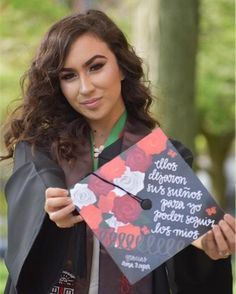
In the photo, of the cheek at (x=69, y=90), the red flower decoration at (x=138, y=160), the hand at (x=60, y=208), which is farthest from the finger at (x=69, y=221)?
the cheek at (x=69, y=90)

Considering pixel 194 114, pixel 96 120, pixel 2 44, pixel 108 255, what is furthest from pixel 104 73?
pixel 2 44

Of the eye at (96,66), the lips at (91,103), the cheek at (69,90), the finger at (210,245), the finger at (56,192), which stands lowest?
the finger at (210,245)

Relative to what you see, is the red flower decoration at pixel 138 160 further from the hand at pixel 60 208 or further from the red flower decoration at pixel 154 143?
the hand at pixel 60 208

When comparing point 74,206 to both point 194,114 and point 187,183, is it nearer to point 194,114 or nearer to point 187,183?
point 187,183

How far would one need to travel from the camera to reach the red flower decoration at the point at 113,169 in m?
2.09

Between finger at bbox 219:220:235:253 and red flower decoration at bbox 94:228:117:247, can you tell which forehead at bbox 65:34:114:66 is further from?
finger at bbox 219:220:235:253

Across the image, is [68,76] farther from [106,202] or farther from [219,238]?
[219,238]

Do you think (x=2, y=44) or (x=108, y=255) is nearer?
(x=108, y=255)

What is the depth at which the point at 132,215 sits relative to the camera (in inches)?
82.3

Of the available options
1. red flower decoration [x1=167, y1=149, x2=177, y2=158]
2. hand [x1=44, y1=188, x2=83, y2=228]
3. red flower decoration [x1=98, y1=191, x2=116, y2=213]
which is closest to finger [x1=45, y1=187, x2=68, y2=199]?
hand [x1=44, y1=188, x2=83, y2=228]

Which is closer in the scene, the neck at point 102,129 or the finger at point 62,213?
the finger at point 62,213

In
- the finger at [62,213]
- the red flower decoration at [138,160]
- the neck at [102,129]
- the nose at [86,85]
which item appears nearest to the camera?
the finger at [62,213]

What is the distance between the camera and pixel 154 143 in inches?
84.2

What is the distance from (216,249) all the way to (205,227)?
0.09m
